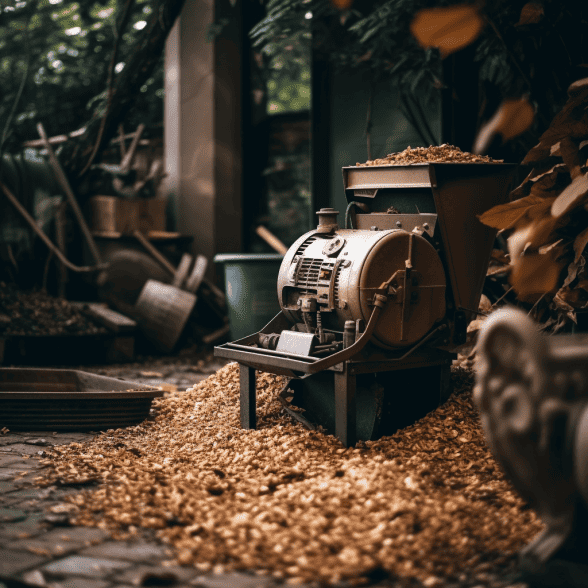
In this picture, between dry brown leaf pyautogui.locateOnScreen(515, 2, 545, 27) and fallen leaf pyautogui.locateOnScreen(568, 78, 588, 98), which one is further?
dry brown leaf pyautogui.locateOnScreen(515, 2, 545, 27)

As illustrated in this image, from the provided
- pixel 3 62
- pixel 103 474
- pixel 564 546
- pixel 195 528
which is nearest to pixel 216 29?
pixel 3 62

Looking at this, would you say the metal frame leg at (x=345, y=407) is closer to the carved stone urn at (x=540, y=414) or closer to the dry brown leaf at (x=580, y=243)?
the dry brown leaf at (x=580, y=243)

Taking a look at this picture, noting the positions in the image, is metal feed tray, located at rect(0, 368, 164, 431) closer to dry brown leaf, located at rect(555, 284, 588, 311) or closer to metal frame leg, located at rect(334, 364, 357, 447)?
metal frame leg, located at rect(334, 364, 357, 447)

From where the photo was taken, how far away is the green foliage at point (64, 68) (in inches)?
527

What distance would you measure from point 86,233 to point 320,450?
21.2ft

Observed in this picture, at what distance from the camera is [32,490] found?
456cm

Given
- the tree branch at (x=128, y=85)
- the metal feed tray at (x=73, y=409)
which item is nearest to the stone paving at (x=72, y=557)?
the metal feed tray at (x=73, y=409)

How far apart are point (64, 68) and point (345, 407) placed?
1076 cm

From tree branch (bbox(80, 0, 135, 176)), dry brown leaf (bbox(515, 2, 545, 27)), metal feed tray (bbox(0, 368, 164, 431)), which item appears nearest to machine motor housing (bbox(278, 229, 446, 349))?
metal feed tray (bbox(0, 368, 164, 431))

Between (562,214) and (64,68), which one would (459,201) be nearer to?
(562,214)

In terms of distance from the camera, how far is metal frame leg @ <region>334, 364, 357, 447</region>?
5133 mm

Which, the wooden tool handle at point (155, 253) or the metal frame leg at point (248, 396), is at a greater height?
the wooden tool handle at point (155, 253)

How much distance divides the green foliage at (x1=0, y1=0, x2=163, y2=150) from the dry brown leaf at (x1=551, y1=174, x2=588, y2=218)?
9.33m

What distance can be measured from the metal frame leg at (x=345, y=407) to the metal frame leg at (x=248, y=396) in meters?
0.82
